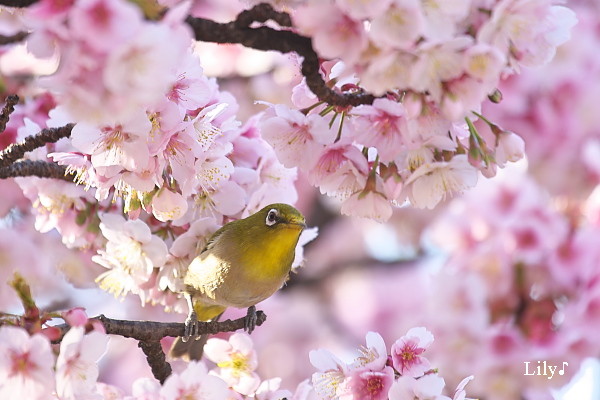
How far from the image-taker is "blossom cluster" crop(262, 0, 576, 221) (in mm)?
1263

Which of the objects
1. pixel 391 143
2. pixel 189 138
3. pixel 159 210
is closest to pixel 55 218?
pixel 159 210

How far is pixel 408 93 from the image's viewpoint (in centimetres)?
144

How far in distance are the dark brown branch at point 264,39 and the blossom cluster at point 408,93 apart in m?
0.06

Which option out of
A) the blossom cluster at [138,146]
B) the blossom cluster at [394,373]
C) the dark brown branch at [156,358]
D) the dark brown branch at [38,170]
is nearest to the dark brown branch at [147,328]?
the dark brown branch at [156,358]

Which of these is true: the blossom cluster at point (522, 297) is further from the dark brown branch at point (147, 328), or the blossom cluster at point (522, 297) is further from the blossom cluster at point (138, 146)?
the dark brown branch at point (147, 328)

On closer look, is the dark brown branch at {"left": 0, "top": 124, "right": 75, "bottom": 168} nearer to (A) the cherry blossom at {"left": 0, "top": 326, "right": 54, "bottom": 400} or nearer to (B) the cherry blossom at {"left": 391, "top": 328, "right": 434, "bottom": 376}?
(A) the cherry blossom at {"left": 0, "top": 326, "right": 54, "bottom": 400}

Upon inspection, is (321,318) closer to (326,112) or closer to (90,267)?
(90,267)

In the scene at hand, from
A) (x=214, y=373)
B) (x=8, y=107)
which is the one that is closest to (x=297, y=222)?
(x=214, y=373)

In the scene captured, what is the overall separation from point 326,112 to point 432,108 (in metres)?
0.36

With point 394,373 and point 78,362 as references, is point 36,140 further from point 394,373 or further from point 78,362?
point 394,373

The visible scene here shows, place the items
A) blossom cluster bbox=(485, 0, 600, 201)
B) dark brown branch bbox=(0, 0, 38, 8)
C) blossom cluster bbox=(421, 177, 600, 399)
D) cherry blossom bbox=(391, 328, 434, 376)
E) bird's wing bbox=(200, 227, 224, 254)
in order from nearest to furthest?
→ dark brown branch bbox=(0, 0, 38, 8) < cherry blossom bbox=(391, 328, 434, 376) < bird's wing bbox=(200, 227, 224, 254) < blossom cluster bbox=(421, 177, 600, 399) < blossom cluster bbox=(485, 0, 600, 201)

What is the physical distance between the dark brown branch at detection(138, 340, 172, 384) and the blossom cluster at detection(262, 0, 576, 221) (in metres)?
0.56

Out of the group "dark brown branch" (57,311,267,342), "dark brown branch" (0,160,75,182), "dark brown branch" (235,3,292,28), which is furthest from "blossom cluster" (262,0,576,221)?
"dark brown branch" (0,160,75,182)

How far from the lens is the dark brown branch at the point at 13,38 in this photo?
4.66ft
